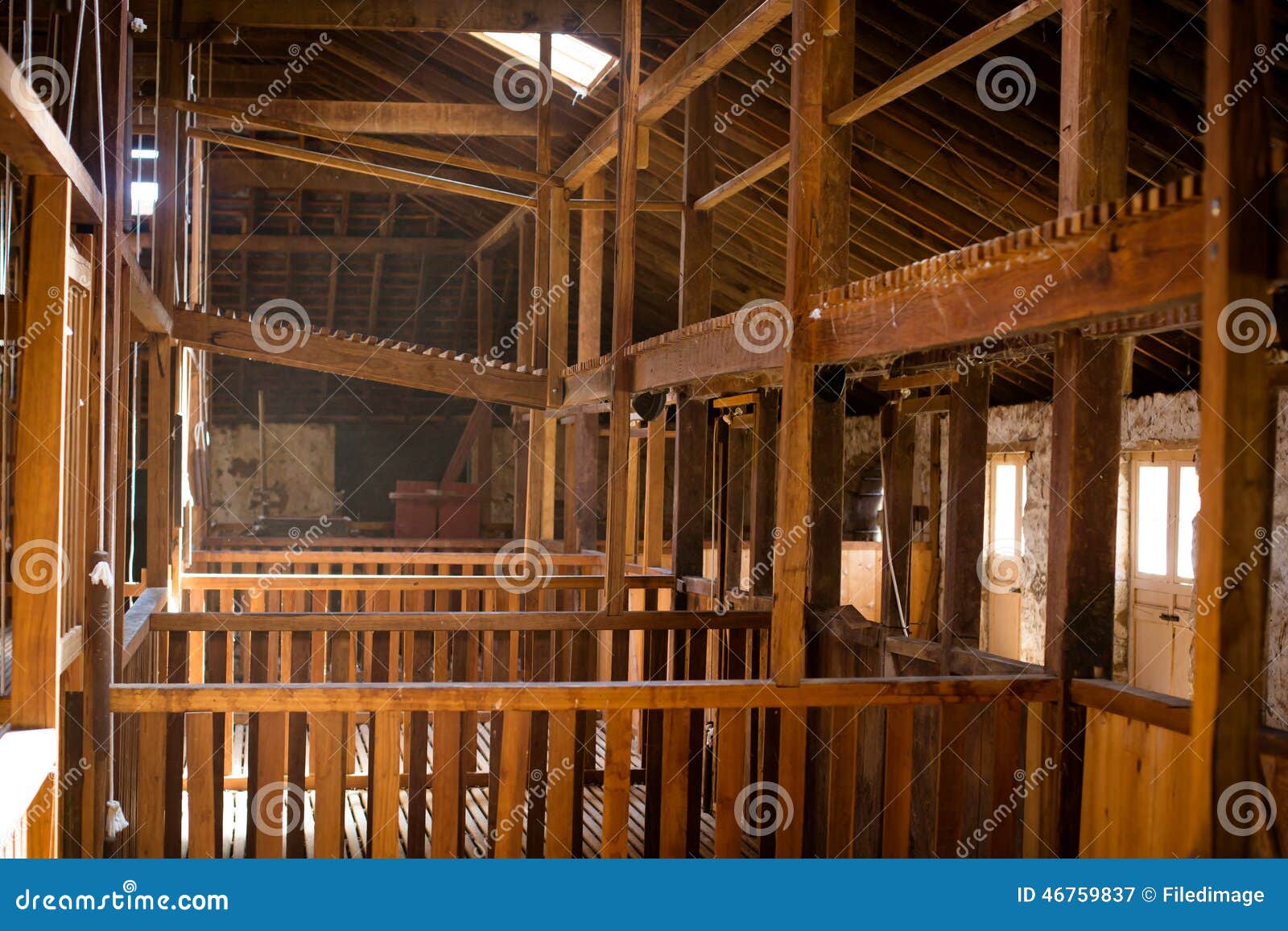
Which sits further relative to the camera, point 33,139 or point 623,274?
point 623,274

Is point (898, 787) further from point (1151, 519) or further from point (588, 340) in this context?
point (1151, 519)

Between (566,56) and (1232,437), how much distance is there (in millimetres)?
7321

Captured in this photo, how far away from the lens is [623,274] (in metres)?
5.01

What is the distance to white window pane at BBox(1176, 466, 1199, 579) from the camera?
8.26 m

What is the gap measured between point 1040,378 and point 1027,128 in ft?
11.9

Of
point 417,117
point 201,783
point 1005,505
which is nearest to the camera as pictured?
point 201,783

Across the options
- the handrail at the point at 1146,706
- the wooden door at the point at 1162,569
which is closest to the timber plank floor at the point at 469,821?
the handrail at the point at 1146,706

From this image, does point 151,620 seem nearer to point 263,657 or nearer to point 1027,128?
point 263,657

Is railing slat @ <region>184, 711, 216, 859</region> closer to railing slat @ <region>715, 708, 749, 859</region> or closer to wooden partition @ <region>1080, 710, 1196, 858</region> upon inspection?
railing slat @ <region>715, 708, 749, 859</region>

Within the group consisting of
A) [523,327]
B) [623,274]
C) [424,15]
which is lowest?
[623,274]

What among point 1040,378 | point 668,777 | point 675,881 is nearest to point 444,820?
point 668,777

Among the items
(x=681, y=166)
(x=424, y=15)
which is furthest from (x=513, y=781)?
(x=681, y=166)

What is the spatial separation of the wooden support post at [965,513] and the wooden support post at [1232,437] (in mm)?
2267

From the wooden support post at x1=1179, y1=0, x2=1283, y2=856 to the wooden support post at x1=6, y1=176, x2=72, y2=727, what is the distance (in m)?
2.33
